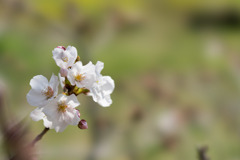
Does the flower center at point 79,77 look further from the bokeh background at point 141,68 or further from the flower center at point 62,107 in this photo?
the bokeh background at point 141,68

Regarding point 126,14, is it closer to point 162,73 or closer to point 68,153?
point 162,73

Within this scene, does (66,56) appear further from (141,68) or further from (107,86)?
(141,68)

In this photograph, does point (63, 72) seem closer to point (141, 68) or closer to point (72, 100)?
point (72, 100)

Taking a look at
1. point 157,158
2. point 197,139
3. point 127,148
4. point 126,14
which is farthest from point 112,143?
point 126,14

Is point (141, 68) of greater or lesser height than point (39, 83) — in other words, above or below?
below

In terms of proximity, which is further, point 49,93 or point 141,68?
point 141,68

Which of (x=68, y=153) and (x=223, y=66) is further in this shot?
(x=223, y=66)

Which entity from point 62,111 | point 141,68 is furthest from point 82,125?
point 141,68

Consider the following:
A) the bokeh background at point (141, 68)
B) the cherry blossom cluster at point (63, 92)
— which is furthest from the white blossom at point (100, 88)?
the bokeh background at point (141, 68)

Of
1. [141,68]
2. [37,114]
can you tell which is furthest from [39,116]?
[141,68]
